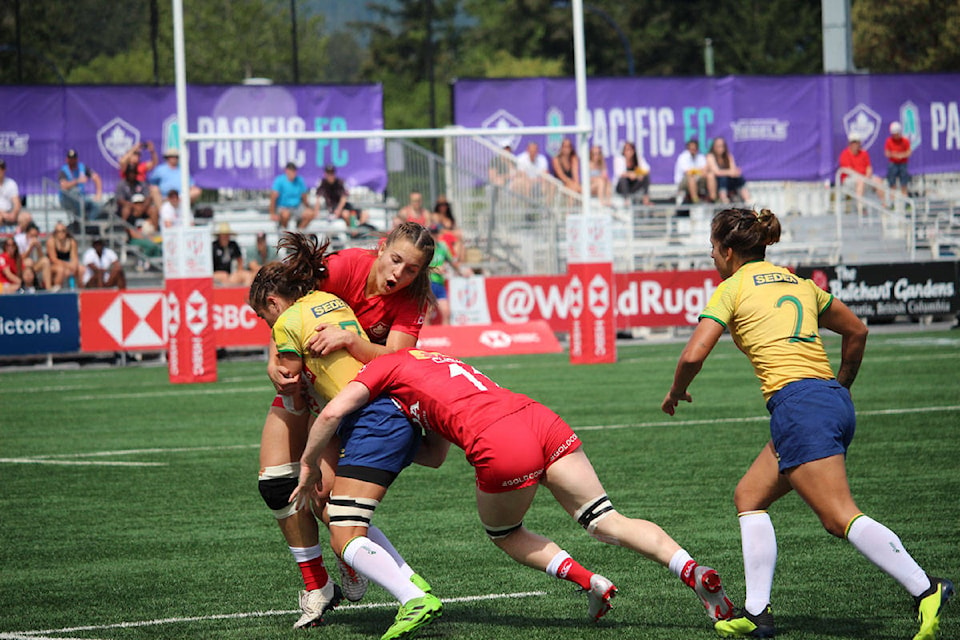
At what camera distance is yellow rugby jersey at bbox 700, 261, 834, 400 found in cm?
506

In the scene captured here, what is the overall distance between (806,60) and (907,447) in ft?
188

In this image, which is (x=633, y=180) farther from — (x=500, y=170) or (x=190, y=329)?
(x=190, y=329)

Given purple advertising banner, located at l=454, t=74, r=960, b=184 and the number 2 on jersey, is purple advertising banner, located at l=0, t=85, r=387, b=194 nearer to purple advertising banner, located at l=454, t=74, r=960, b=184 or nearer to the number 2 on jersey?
purple advertising banner, located at l=454, t=74, r=960, b=184

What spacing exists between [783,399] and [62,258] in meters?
18.4

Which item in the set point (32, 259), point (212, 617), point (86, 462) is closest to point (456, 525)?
point (212, 617)

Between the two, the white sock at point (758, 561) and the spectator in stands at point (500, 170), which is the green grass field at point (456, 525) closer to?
the white sock at point (758, 561)

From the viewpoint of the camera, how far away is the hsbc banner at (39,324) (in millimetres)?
19297

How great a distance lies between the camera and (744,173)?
88.0 ft

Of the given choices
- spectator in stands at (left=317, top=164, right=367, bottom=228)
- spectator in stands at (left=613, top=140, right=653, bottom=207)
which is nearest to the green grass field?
spectator in stands at (left=317, top=164, right=367, bottom=228)

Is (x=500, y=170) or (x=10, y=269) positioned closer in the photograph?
(x=10, y=269)

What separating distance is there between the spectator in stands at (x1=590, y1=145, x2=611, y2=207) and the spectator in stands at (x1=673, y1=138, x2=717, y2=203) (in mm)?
1534

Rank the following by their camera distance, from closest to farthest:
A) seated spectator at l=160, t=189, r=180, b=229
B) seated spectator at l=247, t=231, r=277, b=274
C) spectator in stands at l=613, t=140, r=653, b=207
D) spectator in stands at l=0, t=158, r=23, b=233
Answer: seated spectator at l=247, t=231, r=277, b=274, seated spectator at l=160, t=189, r=180, b=229, spectator in stands at l=0, t=158, r=23, b=233, spectator in stands at l=613, t=140, r=653, b=207

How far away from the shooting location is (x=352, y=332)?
5348 mm

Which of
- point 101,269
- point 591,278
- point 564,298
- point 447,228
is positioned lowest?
point 564,298
